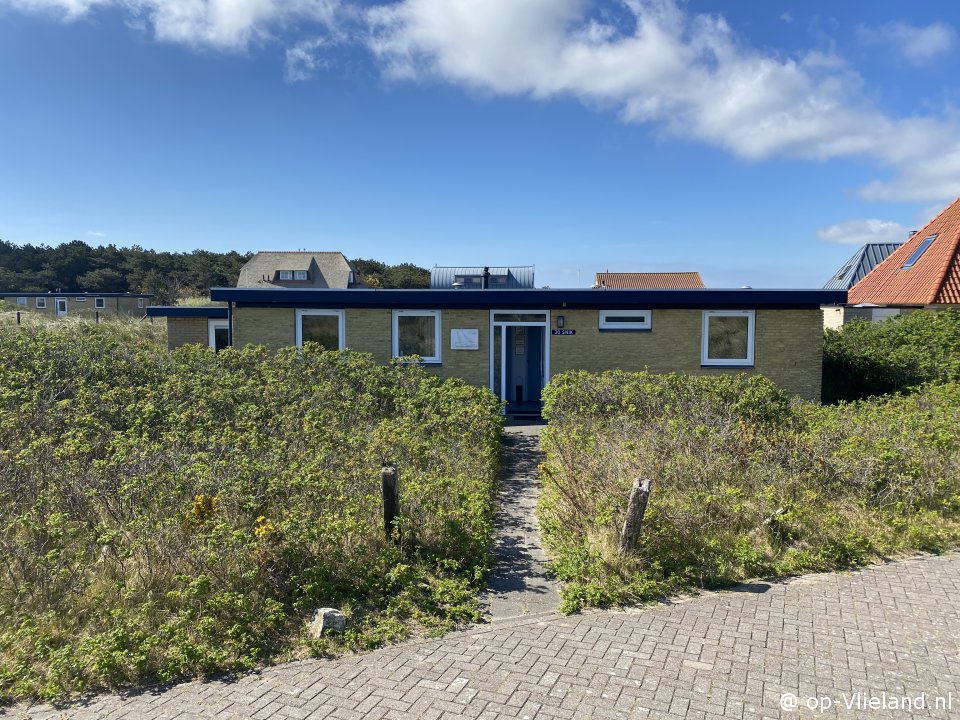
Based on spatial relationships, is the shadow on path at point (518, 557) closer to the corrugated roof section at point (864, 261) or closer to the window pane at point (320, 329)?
the window pane at point (320, 329)

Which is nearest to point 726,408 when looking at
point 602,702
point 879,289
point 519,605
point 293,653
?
point 519,605

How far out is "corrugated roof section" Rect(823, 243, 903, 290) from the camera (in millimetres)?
31367

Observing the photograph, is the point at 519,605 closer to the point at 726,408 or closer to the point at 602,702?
the point at 602,702

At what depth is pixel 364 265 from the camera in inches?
3140

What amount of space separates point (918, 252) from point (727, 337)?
1321 centimetres

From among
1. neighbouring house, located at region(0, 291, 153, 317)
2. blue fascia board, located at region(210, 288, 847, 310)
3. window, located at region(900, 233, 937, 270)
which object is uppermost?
window, located at region(900, 233, 937, 270)

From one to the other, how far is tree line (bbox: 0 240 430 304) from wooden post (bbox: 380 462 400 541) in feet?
193

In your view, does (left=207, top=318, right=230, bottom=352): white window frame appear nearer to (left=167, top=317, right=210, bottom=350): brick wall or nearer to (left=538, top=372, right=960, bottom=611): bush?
(left=167, top=317, right=210, bottom=350): brick wall

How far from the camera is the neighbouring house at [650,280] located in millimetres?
46094

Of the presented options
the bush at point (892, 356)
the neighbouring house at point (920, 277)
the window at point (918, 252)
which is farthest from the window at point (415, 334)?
the window at point (918, 252)

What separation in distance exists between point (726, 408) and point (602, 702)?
20.6ft

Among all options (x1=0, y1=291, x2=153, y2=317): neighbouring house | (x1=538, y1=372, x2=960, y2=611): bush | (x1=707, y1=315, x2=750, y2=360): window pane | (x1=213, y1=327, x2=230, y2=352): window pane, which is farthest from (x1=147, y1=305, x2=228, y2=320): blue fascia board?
(x1=0, y1=291, x2=153, y2=317): neighbouring house

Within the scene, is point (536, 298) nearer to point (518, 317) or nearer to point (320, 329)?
point (518, 317)

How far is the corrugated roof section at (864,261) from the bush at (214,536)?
28.7 m
